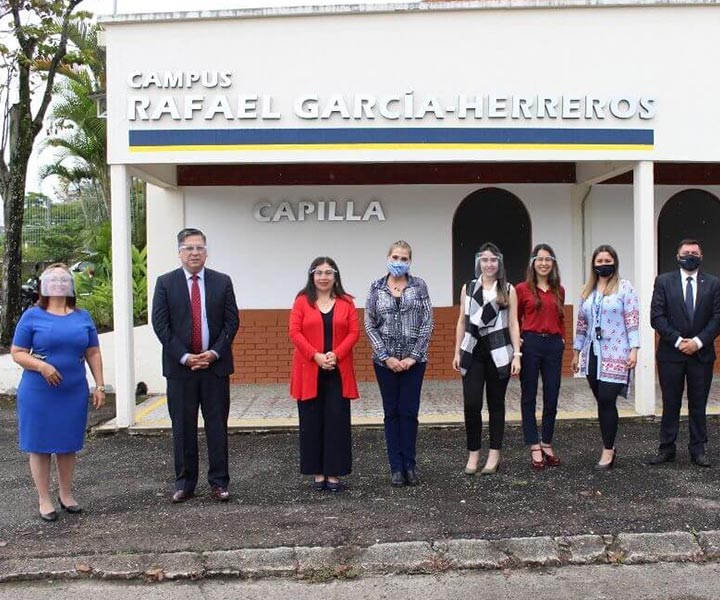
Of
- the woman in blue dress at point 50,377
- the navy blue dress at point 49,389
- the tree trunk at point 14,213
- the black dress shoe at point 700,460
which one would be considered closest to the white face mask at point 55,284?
the woman in blue dress at point 50,377

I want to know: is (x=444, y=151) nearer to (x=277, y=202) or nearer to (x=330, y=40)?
(x=330, y=40)

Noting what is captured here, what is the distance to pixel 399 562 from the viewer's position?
435cm

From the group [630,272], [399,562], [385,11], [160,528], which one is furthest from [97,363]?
[630,272]

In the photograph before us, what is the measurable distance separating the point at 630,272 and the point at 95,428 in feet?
23.2

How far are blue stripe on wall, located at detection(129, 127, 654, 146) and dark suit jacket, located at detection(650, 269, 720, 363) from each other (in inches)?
91.1

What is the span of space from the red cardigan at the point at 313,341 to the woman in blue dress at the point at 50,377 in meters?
1.48

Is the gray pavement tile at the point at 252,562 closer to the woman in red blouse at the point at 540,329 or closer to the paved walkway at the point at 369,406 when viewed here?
the woman in red blouse at the point at 540,329

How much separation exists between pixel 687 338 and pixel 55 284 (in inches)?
190

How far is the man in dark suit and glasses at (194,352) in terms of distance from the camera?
5.30 metres

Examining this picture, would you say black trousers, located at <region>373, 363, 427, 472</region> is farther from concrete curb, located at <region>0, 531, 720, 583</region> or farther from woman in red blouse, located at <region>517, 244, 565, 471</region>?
concrete curb, located at <region>0, 531, 720, 583</region>

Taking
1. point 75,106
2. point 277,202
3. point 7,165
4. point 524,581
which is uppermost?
point 75,106

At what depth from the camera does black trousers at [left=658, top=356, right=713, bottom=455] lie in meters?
6.12

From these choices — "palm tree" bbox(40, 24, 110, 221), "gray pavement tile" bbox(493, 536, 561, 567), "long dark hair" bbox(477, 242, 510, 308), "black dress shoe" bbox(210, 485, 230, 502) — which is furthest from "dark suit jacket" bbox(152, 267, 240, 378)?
"palm tree" bbox(40, 24, 110, 221)

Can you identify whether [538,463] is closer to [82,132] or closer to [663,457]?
[663,457]
